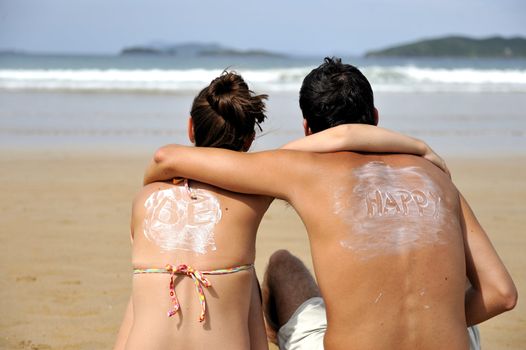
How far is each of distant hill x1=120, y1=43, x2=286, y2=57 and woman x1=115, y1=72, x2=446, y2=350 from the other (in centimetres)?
6654

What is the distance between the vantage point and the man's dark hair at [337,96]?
2.75 m

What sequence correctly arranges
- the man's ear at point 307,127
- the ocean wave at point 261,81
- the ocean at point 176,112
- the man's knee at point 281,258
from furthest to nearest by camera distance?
the ocean wave at point 261,81
the ocean at point 176,112
the man's knee at point 281,258
the man's ear at point 307,127

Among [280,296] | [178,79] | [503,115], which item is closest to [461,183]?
[280,296]

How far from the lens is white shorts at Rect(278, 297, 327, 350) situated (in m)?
2.96

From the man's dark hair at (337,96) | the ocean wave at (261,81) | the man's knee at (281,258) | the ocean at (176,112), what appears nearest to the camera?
the man's dark hair at (337,96)

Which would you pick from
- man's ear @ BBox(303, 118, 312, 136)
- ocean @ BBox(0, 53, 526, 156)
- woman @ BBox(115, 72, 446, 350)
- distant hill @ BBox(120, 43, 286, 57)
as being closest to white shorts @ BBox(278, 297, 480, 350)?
woman @ BBox(115, 72, 446, 350)

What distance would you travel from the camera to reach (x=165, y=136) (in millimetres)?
10914

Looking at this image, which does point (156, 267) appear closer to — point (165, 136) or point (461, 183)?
point (461, 183)

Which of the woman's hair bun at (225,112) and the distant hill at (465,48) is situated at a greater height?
the woman's hair bun at (225,112)

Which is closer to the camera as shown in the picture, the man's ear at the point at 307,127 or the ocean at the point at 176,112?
the man's ear at the point at 307,127

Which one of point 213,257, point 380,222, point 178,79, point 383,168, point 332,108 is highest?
point 332,108

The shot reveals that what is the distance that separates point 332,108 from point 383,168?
0.31 meters

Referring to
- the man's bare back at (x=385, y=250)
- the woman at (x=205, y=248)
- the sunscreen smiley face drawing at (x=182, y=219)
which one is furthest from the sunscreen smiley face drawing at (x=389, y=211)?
the sunscreen smiley face drawing at (x=182, y=219)

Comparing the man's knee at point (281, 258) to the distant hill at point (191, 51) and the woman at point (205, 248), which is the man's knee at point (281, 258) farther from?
the distant hill at point (191, 51)
